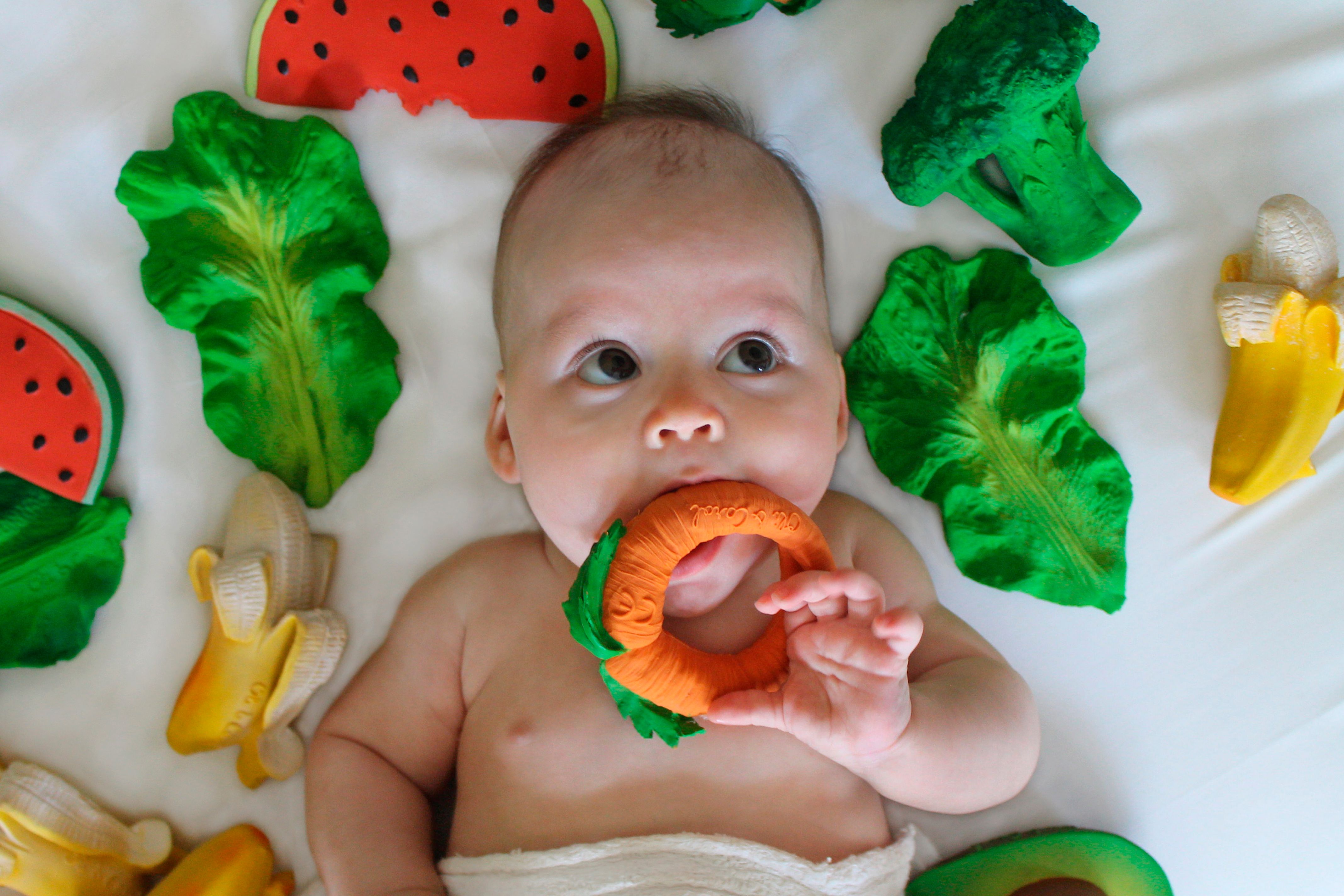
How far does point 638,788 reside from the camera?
119cm

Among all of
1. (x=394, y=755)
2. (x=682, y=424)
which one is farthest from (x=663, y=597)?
(x=394, y=755)

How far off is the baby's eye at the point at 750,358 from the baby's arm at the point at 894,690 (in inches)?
9.6

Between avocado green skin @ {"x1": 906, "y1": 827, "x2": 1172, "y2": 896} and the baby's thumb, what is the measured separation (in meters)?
0.39

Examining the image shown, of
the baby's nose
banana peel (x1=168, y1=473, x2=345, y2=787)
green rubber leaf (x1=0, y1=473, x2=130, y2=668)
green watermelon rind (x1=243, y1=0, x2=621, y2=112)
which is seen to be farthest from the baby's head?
green rubber leaf (x1=0, y1=473, x2=130, y2=668)

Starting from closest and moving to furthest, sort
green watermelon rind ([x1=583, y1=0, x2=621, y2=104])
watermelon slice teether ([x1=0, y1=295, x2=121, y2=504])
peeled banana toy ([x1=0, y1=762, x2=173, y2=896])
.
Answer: peeled banana toy ([x1=0, y1=762, x2=173, y2=896]) → watermelon slice teether ([x1=0, y1=295, x2=121, y2=504]) → green watermelon rind ([x1=583, y1=0, x2=621, y2=104])

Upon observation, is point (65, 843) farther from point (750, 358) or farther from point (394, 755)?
point (750, 358)

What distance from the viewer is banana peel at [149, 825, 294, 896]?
120 centimetres

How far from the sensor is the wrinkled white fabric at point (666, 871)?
1.13 metres

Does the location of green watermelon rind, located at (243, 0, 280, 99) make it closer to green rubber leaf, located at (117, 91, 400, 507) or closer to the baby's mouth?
green rubber leaf, located at (117, 91, 400, 507)

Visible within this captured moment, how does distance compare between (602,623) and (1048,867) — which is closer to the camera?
(602,623)

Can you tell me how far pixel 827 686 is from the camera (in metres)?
1.06

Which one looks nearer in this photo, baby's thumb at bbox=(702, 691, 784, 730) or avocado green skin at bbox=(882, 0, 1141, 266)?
baby's thumb at bbox=(702, 691, 784, 730)

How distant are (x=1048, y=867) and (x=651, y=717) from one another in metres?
0.56

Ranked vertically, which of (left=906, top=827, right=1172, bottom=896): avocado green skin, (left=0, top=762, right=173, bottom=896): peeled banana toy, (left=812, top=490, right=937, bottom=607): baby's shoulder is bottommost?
(left=906, top=827, right=1172, bottom=896): avocado green skin
